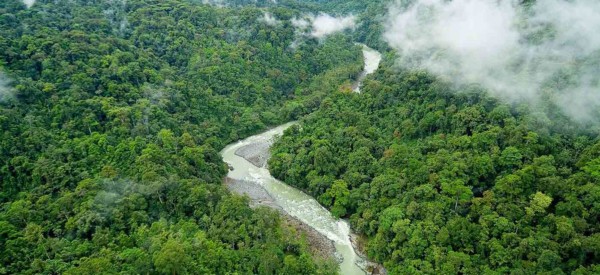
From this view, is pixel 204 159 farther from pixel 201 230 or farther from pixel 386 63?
pixel 386 63

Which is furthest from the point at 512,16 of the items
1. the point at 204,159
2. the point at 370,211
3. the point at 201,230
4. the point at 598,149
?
the point at 201,230

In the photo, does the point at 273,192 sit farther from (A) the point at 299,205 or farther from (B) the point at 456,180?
(B) the point at 456,180

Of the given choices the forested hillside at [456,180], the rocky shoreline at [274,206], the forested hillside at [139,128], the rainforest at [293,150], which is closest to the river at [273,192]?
the rocky shoreline at [274,206]

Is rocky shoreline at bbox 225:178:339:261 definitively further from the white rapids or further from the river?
the white rapids

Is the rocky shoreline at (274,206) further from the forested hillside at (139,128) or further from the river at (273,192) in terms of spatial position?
the forested hillside at (139,128)

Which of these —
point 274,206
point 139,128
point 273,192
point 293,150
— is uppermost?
point 139,128

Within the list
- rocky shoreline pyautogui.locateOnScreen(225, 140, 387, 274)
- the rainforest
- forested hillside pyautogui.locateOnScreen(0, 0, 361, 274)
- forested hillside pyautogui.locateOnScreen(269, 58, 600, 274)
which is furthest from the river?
forested hillside pyautogui.locateOnScreen(0, 0, 361, 274)

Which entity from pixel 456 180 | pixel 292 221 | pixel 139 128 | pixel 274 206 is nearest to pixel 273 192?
pixel 274 206
